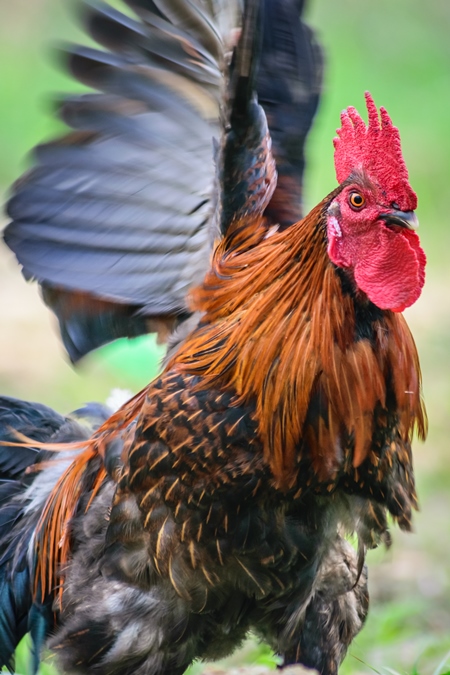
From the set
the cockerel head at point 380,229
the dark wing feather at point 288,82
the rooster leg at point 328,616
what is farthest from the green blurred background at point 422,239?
the cockerel head at point 380,229

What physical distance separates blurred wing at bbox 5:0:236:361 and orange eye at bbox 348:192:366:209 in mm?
1002

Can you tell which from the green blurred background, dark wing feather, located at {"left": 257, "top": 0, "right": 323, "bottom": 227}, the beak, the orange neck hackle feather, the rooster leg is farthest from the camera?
the green blurred background

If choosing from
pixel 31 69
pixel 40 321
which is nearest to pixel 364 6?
pixel 31 69

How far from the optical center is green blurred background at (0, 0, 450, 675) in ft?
16.9

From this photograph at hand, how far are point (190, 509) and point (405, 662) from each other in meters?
1.82

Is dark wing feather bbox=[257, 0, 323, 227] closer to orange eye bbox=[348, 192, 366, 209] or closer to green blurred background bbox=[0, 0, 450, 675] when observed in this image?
green blurred background bbox=[0, 0, 450, 675]

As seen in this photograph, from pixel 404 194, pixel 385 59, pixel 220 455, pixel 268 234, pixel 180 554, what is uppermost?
pixel 385 59

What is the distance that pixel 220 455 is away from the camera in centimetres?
335

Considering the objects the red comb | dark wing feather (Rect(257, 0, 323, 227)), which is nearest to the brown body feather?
the red comb

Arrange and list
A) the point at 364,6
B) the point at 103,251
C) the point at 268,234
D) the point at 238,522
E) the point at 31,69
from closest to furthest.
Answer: the point at 238,522 → the point at 268,234 → the point at 103,251 → the point at 31,69 → the point at 364,6

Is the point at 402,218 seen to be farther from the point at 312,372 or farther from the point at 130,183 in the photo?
the point at 130,183

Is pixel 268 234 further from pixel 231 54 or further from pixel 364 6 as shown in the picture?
pixel 364 6

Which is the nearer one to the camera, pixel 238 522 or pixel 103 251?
pixel 238 522

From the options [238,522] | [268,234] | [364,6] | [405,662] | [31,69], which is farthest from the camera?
[364,6]
